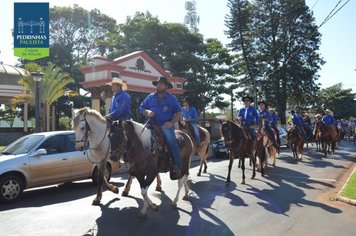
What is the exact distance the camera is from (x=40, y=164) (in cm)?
942

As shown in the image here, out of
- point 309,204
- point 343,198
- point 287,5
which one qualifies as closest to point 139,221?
point 309,204

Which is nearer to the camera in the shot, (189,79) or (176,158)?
(176,158)

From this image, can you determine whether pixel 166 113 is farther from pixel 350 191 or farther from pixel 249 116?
pixel 350 191

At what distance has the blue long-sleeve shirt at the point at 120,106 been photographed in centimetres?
787

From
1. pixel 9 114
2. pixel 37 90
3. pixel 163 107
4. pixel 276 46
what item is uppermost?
pixel 276 46

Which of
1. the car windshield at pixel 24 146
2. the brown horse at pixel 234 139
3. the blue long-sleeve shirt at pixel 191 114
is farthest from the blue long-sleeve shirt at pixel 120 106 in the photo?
the blue long-sleeve shirt at pixel 191 114

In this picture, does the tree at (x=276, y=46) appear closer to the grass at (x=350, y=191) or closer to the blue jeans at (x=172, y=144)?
the grass at (x=350, y=191)

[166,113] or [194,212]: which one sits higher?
[166,113]

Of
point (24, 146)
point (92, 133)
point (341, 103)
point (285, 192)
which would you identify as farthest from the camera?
point (341, 103)

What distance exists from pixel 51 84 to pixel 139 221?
2255 centimetres

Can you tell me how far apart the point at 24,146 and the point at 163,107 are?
427 cm

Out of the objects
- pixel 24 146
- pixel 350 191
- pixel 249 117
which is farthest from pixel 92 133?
pixel 350 191

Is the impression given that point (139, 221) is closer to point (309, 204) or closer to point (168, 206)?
point (168, 206)

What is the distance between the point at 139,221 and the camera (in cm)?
701
